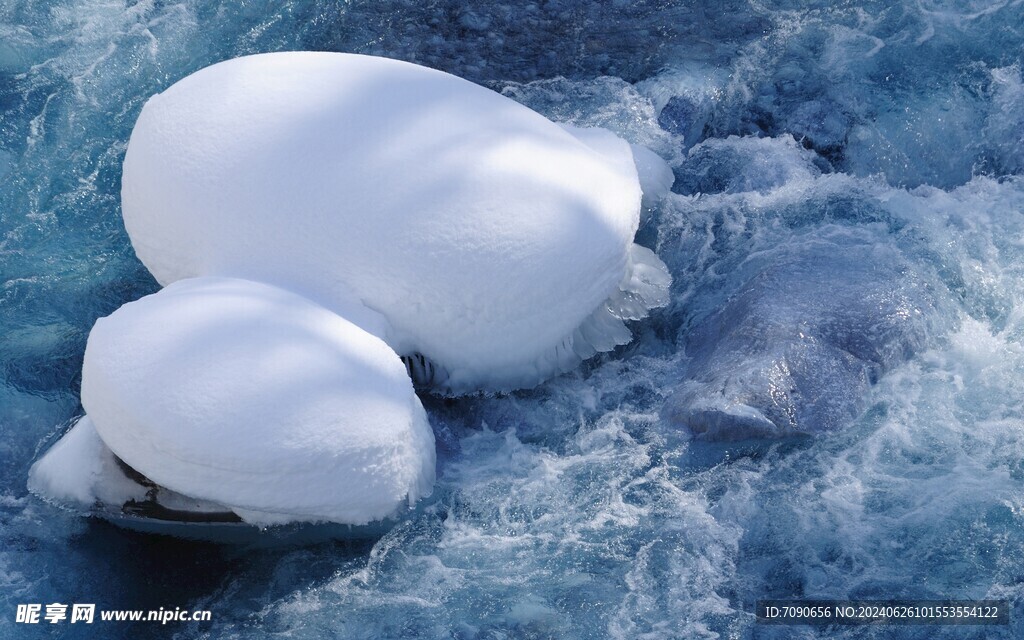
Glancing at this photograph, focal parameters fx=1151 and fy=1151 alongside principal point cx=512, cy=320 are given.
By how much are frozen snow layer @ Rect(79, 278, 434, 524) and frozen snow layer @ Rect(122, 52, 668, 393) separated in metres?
0.45

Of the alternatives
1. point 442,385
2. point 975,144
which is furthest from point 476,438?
point 975,144

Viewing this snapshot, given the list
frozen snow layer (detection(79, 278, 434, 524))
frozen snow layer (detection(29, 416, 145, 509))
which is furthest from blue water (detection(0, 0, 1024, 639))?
frozen snow layer (detection(79, 278, 434, 524))

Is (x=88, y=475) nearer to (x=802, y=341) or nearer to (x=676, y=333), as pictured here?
(x=676, y=333)

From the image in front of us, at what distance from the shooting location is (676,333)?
286 inches

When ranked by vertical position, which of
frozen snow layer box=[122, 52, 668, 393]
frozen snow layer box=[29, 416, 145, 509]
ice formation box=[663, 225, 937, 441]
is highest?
frozen snow layer box=[122, 52, 668, 393]

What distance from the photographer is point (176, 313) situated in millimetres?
6008

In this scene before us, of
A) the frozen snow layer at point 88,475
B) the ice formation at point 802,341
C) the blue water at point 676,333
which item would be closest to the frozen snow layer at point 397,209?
the blue water at point 676,333

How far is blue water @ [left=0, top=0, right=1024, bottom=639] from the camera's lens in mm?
5930

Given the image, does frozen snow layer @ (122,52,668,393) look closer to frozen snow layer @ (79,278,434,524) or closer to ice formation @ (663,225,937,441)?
frozen snow layer @ (79,278,434,524)

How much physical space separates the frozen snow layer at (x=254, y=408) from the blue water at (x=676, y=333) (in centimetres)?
52

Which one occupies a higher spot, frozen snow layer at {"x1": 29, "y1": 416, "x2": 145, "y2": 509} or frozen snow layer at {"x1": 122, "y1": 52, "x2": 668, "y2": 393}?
frozen snow layer at {"x1": 122, "y1": 52, "x2": 668, "y2": 393}

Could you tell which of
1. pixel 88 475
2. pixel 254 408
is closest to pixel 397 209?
pixel 254 408

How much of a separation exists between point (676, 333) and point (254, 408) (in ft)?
9.21

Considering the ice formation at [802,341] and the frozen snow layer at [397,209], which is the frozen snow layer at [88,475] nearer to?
the frozen snow layer at [397,209]
